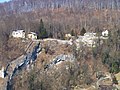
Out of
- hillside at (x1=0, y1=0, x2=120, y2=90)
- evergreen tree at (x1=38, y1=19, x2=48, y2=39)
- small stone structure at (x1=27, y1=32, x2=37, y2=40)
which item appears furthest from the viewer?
evergreen tree at (x1=38, y1=19, x2=48, y2=39)

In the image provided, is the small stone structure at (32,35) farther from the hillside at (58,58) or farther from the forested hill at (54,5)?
the forested hill at (54,5)

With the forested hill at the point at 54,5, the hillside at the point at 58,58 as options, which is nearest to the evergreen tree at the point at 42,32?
the hillside at the point at 58,58

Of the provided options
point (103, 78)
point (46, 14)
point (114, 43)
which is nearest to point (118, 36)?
point (114, 43)

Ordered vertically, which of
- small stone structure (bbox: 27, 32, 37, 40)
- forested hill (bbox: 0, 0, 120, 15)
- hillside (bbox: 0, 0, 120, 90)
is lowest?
hillside (bbox: 0, 0, 120, 90)

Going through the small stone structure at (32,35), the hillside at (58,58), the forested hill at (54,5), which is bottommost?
the hillside at (58,58)

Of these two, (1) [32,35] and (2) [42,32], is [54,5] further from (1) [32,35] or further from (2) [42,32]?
(1) [32,35]

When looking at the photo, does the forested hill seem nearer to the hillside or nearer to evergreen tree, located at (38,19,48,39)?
the hillside

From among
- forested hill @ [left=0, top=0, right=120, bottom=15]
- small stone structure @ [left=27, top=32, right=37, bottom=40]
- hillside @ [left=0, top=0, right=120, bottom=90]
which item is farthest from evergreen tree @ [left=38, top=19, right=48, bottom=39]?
forested hill @ [left=0, top=0, right=120, bottom=15]

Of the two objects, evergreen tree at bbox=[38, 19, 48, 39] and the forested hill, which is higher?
the forested hill
